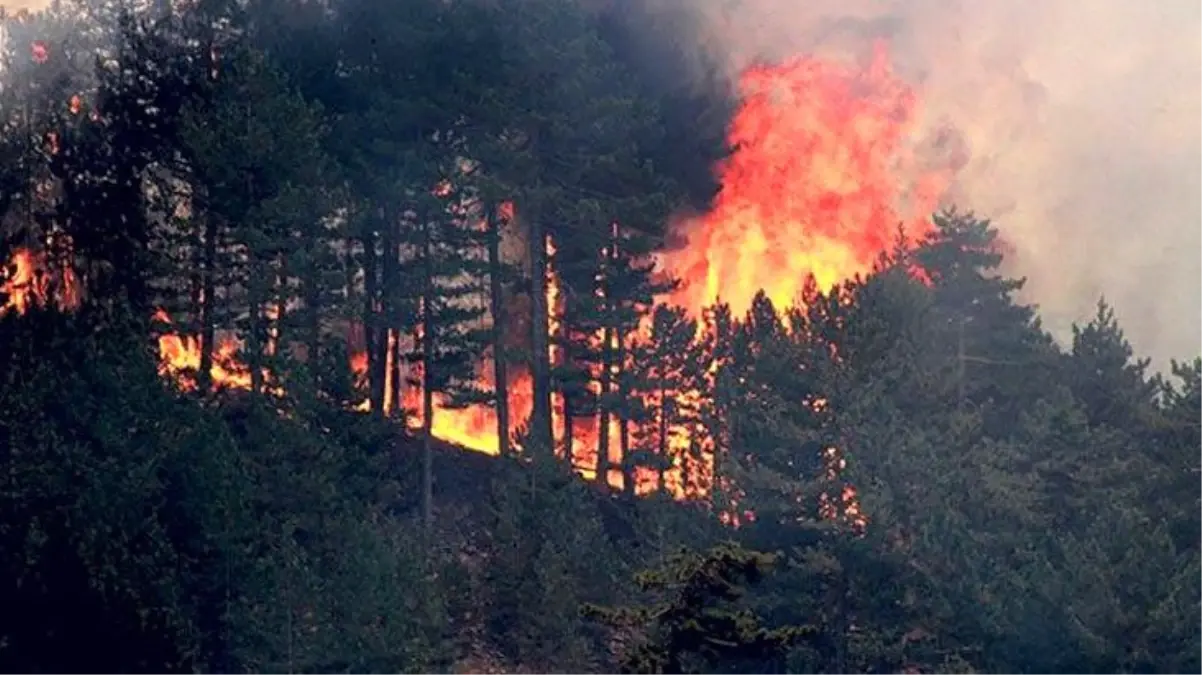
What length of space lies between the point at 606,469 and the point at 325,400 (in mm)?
17518

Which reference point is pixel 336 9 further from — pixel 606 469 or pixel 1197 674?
pixel 1197 674

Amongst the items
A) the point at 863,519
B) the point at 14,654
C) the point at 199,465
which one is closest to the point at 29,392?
the point at 199,465

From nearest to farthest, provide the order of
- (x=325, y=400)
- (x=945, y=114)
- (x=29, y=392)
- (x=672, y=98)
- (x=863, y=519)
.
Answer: (x=29, y=392)
(x=863, y=519)
(x=325, y=400)
(x=672, y=98)
(x=945, y=114)

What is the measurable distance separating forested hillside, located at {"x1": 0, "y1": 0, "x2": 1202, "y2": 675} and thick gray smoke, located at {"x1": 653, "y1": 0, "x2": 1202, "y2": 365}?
→ 3203mm

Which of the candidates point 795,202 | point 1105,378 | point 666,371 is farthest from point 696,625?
point 795,202

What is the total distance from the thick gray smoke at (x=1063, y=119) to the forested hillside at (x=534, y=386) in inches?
126

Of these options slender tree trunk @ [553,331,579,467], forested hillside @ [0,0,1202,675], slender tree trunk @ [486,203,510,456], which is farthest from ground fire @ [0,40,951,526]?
slender tree trunk @ [486,203,510,456]

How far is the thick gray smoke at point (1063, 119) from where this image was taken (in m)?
70.1

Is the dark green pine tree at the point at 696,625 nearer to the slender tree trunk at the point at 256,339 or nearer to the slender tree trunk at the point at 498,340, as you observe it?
the slender tree trunk at the point at 256,339

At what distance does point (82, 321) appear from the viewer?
3481cm

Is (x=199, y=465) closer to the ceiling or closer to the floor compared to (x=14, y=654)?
closer to the ceiling

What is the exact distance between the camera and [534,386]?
173 feet

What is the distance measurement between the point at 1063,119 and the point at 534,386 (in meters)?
37.0

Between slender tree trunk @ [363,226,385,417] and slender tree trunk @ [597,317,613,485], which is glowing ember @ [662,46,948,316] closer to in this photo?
slender tree trunk @ [597,317,613,485]
